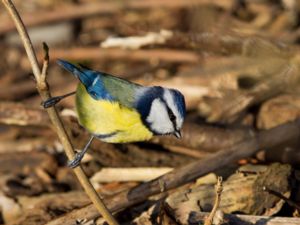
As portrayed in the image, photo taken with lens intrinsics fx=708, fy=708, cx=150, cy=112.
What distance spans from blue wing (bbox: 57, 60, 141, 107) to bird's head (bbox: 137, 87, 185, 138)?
72 millimetres

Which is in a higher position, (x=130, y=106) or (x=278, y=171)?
(x=130, y=106)

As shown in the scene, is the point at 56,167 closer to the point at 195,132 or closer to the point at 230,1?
the point at 195,132

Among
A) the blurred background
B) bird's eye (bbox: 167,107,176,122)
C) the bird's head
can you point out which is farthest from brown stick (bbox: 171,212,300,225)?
bird's eye (bbox: 167,107,176,122)

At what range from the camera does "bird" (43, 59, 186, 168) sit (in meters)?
3.45

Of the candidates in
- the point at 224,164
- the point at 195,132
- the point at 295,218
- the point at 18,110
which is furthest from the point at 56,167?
the point at 295,218

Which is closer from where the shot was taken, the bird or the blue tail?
the bird

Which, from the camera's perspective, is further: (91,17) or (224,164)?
(91,17)

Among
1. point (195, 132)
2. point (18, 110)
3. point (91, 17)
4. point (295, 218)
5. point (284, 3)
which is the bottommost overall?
point (295, 218)

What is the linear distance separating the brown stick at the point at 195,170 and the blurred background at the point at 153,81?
81 mm

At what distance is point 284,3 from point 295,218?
3.29 meters

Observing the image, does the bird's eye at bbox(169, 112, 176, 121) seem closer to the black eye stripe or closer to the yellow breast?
the black eye stripe

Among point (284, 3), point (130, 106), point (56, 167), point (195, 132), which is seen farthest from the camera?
point (284, 3)

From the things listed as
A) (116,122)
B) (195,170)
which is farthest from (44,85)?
(195,170)

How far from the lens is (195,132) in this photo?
4.60 m
